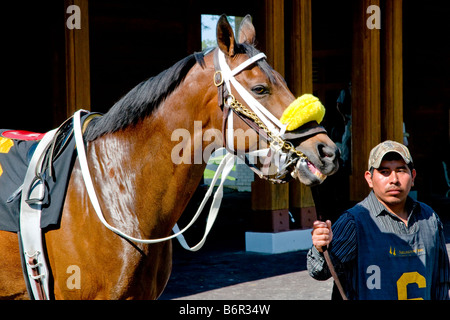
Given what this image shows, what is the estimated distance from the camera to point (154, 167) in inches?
104

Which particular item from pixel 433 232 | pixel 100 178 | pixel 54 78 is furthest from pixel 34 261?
pixel 54 78

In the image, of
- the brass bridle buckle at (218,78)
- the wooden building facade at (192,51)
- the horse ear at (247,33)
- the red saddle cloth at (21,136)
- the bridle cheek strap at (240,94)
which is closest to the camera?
the bridle cheek strap at (240,94)

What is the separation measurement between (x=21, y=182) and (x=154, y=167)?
2.14ft

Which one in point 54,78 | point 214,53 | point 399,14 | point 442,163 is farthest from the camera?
point 442,163

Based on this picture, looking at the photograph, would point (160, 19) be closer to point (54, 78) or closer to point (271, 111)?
point (54, 78)

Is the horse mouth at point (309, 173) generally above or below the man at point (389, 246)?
above

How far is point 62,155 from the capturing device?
2.69 m

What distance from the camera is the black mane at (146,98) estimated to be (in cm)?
267

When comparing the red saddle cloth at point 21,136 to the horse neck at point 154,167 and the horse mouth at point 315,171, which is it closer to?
the horse neck at point 154,167

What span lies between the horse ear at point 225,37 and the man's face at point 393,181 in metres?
0.86

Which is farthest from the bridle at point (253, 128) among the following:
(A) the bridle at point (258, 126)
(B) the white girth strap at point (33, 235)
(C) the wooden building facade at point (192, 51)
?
(C) the wooden building facade at point (192, 51)

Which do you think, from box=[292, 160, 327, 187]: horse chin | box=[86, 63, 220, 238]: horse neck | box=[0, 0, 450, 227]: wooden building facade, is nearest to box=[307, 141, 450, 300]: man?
box=[292, 160, 327, 187]: horse chin

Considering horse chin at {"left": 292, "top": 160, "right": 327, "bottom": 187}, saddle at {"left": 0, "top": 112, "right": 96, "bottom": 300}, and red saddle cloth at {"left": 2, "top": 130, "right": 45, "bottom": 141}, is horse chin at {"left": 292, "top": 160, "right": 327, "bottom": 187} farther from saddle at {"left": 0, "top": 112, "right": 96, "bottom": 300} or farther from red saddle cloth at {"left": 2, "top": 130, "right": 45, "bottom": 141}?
red saddle cloth at {"left": 2, "top": 130, "right": 45, "bottom": 141}

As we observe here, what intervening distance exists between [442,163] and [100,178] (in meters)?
11.9
